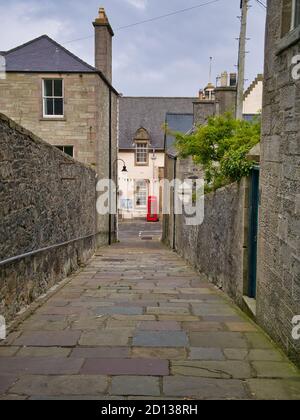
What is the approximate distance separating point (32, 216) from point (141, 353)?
132 inches

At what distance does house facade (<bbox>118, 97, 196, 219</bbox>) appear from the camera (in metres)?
36.8

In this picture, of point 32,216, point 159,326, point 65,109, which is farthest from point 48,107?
point 159,326

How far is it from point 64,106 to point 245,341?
16.0 meters

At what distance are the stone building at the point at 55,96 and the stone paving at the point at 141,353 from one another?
13051mm

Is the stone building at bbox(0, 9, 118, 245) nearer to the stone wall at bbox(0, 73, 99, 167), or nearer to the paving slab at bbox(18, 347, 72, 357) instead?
the stone wall at bbox(0, 73, 99, 167)

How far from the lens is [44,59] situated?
18.9 meters

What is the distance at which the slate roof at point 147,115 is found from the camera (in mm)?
37000

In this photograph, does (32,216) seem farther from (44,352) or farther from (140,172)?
(140,172)

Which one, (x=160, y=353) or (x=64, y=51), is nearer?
(x=160, y=353)

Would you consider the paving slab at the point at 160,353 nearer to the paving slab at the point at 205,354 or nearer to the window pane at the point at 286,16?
the paving slab at the point at 205,354

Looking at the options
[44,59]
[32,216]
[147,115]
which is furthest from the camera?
[147,115]

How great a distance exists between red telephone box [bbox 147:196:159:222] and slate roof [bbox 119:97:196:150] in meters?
4.47

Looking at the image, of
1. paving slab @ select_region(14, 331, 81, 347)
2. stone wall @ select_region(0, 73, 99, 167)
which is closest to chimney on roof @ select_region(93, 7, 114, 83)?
stone wall @ select_region(0, 73, 99, 167)

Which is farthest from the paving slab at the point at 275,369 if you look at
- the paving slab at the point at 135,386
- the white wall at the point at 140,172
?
the white wall at the point at 140,172
